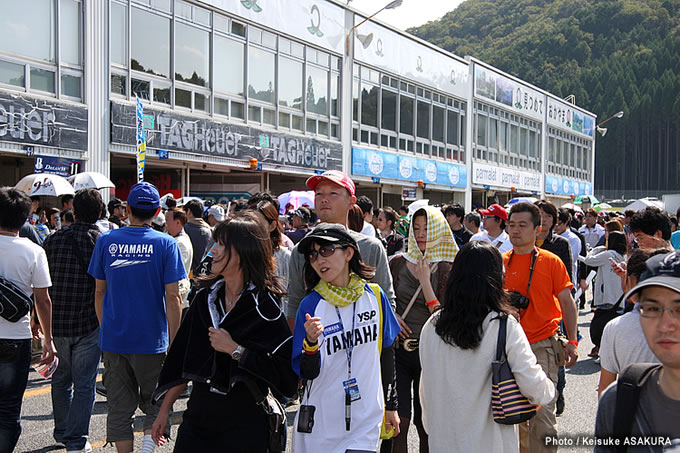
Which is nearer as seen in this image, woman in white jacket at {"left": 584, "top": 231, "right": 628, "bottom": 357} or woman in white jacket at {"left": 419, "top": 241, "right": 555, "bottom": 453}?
woman in white jacket at {"left": 419, "top": 241, "right": 555, "bottom": 453}

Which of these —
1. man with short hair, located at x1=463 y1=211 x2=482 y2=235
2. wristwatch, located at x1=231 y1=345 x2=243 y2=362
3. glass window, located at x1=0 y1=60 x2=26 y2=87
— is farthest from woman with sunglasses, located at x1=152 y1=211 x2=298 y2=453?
glass window, located at x1=0 y1=60 x2=26 y2=87

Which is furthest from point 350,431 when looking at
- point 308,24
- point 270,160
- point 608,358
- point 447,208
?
point 308,24

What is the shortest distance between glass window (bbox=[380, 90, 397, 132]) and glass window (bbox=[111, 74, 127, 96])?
1249 centimetres

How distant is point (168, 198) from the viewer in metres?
10.4

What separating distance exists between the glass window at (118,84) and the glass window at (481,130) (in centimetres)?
2193

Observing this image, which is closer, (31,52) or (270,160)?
(31,52)

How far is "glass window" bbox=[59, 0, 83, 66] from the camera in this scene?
14.3 meters

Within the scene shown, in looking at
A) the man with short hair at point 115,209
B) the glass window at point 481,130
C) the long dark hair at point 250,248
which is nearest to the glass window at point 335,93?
the glass window at point 481,130

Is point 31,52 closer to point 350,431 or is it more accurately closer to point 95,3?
point 95,3

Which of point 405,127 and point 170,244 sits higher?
point 405,127

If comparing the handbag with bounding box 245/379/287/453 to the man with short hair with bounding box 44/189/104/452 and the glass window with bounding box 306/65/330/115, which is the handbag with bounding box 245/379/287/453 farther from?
the glass window with bounding box 306/65/330/115

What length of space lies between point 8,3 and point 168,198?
22.0ft

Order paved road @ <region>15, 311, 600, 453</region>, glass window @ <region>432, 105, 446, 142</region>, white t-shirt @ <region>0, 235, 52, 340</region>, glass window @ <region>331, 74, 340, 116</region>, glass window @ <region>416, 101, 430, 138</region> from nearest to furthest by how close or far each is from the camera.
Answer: white t-shirt @ <region>0, 235, 52, 340</region> < paved road @ <region>15, 311, 600, 453</region> < glass window @ <region>331, 74, 340, 116</region> < glass window @ <region>416, 101, 430, 138</region> < glass window @ <region>432, 105, 446, 142</region>

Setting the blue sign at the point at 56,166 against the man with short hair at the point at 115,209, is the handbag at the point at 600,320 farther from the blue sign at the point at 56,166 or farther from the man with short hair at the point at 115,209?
the blue sign at the point at 56,166
